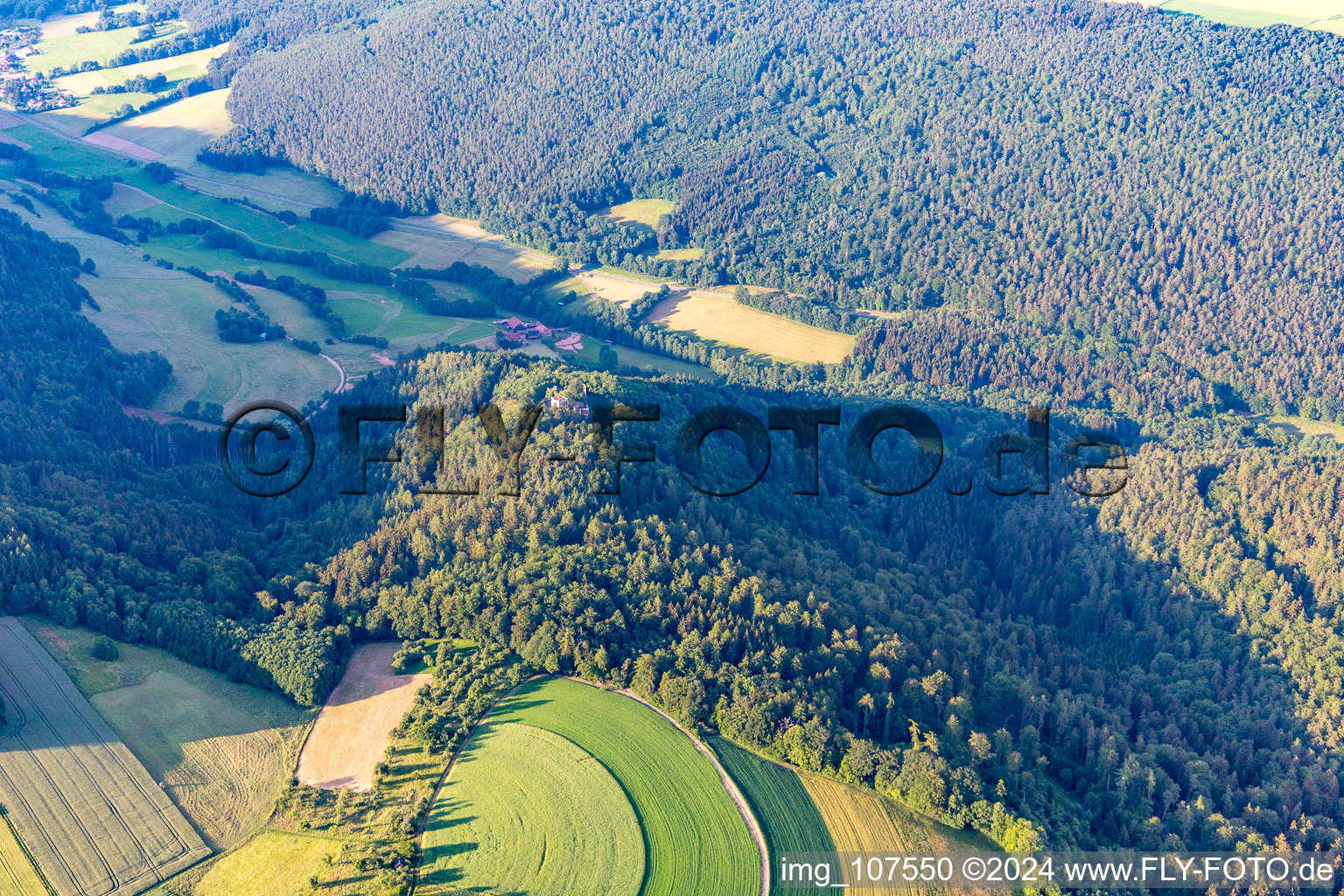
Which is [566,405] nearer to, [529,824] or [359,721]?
[359,721]

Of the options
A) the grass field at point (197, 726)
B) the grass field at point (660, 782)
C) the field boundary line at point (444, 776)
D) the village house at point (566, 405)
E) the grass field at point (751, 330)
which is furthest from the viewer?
the grass field at point (751, 330)

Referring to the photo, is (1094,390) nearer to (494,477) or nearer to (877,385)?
(877,385)

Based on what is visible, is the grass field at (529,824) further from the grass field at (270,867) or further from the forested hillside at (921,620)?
the grass field at (270,867)

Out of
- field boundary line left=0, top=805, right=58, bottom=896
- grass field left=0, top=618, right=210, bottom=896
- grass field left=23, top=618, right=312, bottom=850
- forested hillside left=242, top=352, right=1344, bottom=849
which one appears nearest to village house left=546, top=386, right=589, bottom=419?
forested hillside left=242, top=352, right=1344, bottom=849

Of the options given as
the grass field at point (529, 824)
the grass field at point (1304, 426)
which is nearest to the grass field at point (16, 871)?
the grass field at point (529, 824)

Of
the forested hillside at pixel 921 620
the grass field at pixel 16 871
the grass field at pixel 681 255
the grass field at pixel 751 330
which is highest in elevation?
the grass field at pixel 681 255

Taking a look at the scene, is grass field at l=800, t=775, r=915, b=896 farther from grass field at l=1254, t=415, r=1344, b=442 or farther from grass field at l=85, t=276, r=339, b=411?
grass field at l=1254, t=415, r=1344, b=442
